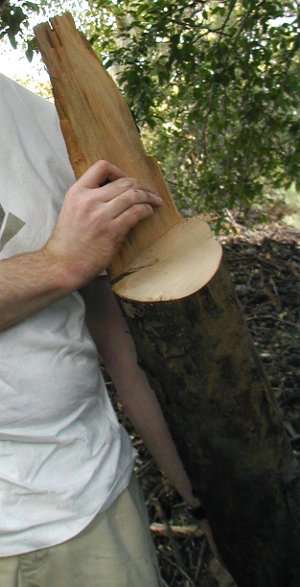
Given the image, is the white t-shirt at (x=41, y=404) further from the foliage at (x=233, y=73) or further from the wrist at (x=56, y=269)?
the foliage at (x=233, y=73)

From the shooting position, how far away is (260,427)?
1344 millimetres

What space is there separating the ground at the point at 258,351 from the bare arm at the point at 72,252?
128cm

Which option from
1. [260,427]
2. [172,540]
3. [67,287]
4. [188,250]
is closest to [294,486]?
[260,427]

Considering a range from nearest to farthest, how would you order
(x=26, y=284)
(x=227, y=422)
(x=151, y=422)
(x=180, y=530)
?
(x=26, y=284), (x=227, y=422), (x=151, y=422), (x=180, y=530)

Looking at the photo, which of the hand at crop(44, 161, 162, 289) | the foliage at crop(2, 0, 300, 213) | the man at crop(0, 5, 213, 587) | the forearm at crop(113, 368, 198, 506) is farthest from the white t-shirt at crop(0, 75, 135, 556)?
the foliage at crop(2, 0, 300, 213)

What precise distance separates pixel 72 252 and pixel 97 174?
0.57 feet

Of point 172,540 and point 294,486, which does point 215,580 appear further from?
point 294,486

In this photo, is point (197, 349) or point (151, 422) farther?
point (151, 422)

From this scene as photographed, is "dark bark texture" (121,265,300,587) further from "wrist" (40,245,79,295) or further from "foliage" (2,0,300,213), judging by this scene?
"foliage" (2,0,300,213)

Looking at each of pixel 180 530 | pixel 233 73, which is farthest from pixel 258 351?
pixel 233 73

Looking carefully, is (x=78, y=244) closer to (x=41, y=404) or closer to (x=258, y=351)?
(x=41, y=404)

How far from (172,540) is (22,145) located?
5.08 ft

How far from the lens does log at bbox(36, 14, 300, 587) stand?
126 cm

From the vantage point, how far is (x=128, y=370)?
63.0 inches
